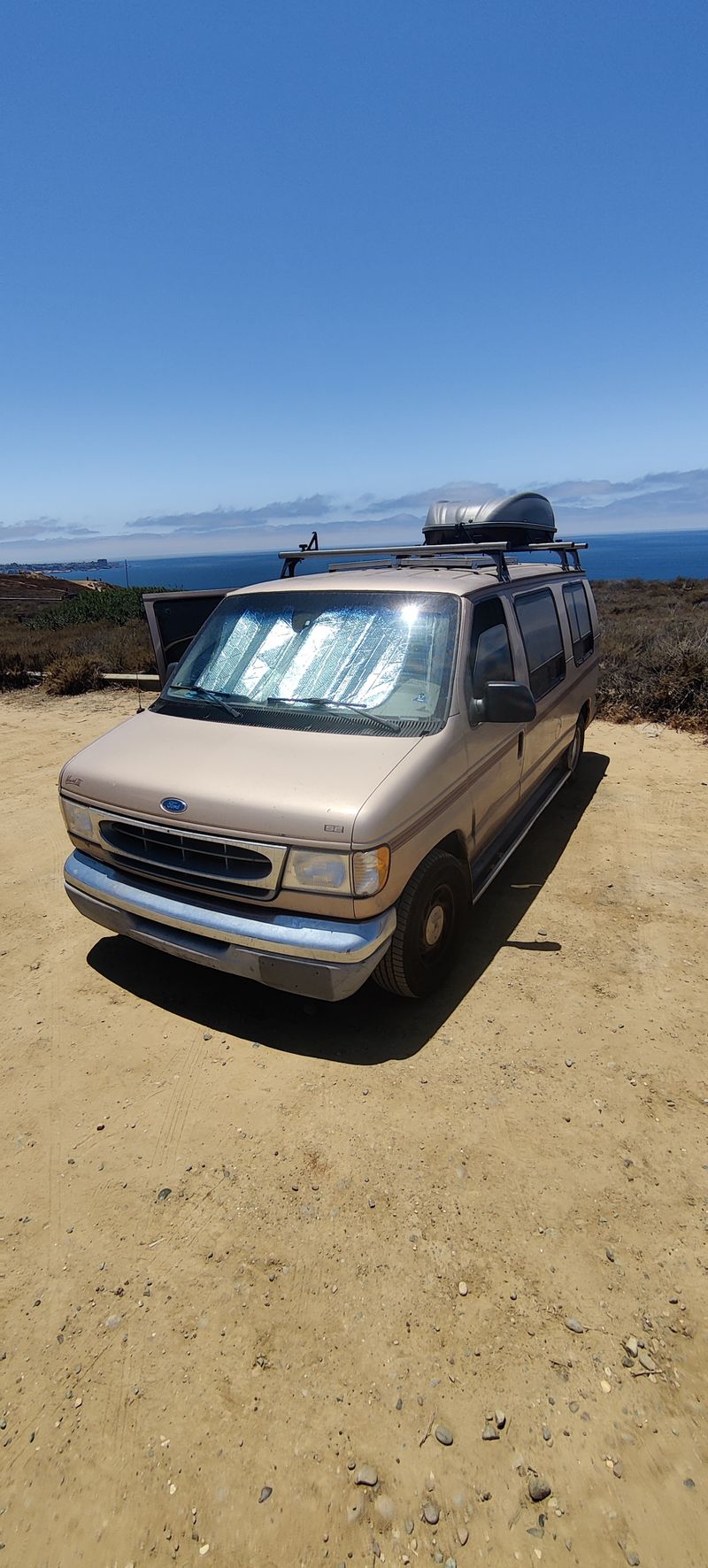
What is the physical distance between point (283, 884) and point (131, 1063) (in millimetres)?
1140

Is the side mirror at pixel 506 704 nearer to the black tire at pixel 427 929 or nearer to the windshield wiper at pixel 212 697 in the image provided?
the black tire at pixel 427 929

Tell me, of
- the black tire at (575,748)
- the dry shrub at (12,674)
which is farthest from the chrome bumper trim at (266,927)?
the dry shrub at (12,674)

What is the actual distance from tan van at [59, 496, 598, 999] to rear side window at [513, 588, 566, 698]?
5 centimetres

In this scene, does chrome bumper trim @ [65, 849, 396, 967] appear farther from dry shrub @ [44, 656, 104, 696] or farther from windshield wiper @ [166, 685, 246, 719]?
dry shrub @ [44, 656, 104, 696]

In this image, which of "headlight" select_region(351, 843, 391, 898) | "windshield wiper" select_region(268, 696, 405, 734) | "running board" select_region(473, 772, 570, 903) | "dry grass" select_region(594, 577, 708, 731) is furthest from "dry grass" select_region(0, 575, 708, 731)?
"headlight" select_region(351, 843, 391, 898)

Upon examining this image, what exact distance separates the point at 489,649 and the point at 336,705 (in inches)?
40.0

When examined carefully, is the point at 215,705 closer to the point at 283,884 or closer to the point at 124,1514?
the point at 283,884

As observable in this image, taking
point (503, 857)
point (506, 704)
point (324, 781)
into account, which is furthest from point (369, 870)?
point (503, 857)

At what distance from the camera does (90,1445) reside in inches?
69.1

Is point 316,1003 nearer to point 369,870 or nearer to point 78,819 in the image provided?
point 369,870

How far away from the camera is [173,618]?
15.9 feet

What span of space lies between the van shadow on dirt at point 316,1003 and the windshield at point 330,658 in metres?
1.36

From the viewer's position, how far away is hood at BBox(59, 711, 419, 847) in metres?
2.66

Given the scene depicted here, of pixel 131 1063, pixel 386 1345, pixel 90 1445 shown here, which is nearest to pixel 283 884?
pixel 131 1063
